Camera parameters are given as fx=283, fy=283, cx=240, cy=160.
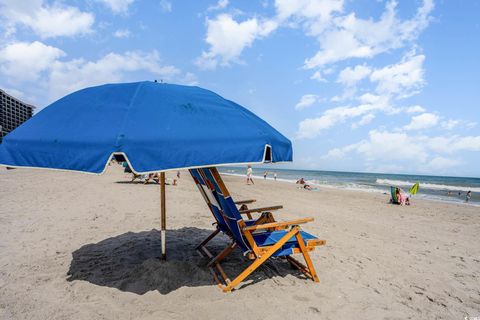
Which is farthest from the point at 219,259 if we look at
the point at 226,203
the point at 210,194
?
the point at 226,203

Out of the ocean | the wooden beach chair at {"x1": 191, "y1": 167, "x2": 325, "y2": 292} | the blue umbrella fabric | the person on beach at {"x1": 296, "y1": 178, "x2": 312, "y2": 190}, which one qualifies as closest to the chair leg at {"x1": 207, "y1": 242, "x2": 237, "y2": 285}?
the wooden beach chair at {"x1": 191, "y1": 167, "x2": 325, "y2": 292}

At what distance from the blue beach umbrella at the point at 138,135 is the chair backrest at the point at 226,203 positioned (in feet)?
2.51

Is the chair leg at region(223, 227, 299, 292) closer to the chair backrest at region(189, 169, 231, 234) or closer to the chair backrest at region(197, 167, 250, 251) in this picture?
the chair backrest at region(197, 167, 250, 251)

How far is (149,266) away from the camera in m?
3.93

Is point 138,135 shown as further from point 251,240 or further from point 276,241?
point 276,241

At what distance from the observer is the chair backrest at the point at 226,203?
3.36 m

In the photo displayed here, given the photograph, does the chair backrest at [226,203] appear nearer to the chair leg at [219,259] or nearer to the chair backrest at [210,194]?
the chair backrest at [210,194]

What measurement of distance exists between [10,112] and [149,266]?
241 ft

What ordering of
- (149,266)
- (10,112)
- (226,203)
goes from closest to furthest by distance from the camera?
(226,203)
(149,266)
(10,112)

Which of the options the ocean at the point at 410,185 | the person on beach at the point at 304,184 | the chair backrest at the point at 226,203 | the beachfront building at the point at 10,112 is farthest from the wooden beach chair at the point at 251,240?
the beachfront building at the point at 10,112

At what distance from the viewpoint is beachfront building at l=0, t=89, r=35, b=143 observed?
54.7 metres

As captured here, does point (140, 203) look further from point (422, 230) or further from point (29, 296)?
point (422, 230)

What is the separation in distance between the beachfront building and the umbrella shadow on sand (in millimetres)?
61400

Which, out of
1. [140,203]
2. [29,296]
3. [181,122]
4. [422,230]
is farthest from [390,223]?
[29,296]
